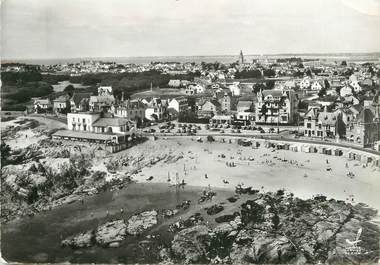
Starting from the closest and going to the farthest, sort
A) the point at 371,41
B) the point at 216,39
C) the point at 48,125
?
the point at 371,41 < the point at 216,39 < the point at 48,125

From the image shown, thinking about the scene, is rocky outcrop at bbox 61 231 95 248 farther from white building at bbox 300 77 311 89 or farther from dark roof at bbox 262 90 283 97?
white building at bbox 300 77 311 89

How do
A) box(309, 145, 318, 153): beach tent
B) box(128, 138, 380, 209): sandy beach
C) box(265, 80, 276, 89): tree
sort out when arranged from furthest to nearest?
box(265, 80, 276, 89): tree, box(309, 145, 318, 153): beach tent, box(128, 138, 380, 209): sandy beach

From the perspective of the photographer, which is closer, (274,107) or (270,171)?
(270,171)

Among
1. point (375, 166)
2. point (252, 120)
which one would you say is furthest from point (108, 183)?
point (375, 166)

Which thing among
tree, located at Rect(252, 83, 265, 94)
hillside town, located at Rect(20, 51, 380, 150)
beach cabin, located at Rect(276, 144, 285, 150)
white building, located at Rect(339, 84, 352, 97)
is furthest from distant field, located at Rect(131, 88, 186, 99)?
white building, located at Rect(339, 84, 352, 97)

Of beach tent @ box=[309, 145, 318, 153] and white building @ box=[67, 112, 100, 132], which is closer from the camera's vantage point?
beach tent @ box=[309, 145, 318, 153]

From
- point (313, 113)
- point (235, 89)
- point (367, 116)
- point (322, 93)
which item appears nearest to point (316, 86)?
point (322, 93)

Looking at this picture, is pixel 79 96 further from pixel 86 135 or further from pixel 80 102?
pixel 86 135

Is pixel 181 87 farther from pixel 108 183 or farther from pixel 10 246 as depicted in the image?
pixel 10 246

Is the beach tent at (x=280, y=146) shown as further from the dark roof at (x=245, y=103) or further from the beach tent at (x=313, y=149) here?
the dark roof at (x=245, y=103)

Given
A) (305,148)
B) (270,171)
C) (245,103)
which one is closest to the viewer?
(270,171)

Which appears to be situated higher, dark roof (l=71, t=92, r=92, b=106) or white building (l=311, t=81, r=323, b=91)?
white building (l=311, t=81, r=323, b=91)
